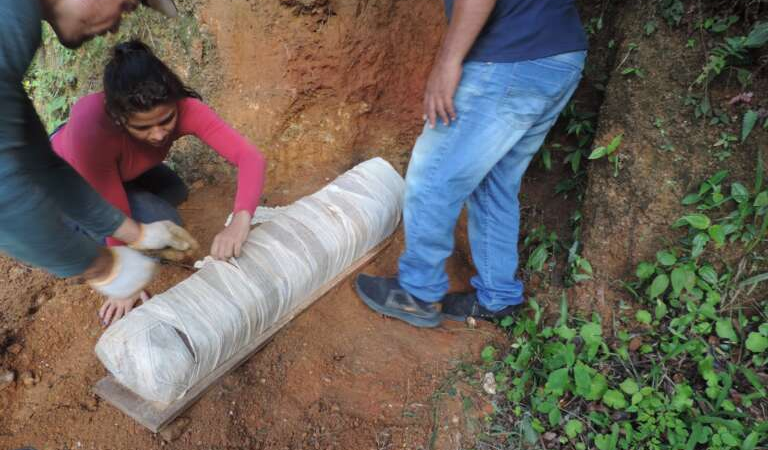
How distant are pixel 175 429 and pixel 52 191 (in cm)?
98

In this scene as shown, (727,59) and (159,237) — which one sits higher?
(727,59)

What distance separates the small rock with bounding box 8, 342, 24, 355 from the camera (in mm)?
2109

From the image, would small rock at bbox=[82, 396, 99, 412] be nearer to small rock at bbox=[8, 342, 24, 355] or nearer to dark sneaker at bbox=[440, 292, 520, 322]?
small rock at bbox=[8, 342, 24, 355]

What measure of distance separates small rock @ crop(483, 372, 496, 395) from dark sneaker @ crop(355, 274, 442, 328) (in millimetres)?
358

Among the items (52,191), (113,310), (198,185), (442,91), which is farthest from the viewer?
(198,185)

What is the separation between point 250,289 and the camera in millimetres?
1949

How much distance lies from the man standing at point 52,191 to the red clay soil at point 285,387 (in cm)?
66

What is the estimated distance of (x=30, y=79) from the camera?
4.02 m

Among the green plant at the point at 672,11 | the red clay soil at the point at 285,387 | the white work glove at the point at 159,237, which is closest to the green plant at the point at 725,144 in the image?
the green plant at the point at 672,11

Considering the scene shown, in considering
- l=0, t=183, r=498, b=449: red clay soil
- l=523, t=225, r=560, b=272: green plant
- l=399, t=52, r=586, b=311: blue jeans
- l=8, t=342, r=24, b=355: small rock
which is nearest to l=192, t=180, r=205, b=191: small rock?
l=0, t=183, r=498, b=449: red clay soil

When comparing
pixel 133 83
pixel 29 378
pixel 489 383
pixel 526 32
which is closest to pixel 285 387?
pixel 489 383

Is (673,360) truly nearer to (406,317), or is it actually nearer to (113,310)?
(406,317)

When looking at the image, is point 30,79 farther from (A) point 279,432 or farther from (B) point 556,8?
(B) point 556,8

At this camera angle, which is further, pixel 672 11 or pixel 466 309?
pixel 466 309
